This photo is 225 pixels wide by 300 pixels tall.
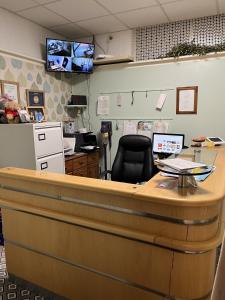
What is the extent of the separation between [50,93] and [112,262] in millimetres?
3043

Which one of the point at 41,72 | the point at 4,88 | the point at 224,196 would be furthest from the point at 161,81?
the point at 224,196

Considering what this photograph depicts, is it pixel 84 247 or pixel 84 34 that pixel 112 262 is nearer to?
pixel 84 247

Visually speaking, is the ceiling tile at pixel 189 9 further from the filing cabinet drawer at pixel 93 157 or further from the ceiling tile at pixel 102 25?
the filing cabinet drawer at pixel 93 157

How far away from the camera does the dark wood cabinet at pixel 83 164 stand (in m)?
3.40

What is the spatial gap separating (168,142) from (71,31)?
2.35 metres

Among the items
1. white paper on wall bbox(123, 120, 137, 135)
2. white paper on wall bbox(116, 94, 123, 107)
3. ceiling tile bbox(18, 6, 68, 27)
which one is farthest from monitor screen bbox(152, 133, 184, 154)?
ceiling tile bbox(18, 6, 68, 27)

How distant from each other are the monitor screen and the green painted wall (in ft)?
0.52

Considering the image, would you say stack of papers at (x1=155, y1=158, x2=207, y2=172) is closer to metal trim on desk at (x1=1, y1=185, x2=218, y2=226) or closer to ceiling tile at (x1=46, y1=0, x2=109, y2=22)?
metal trim on desk at (x1=1, y1=185, x2=218, y2=226)

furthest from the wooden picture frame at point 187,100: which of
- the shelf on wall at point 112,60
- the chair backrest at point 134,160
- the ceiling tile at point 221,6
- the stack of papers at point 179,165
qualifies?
the stack of papers at point 179,165

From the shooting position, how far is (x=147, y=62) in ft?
12.3

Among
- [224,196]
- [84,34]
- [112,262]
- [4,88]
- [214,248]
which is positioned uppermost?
[84,34]

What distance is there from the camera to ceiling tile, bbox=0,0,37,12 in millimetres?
2864

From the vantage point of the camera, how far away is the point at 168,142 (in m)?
3.68

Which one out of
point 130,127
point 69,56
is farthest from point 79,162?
point 69,56
